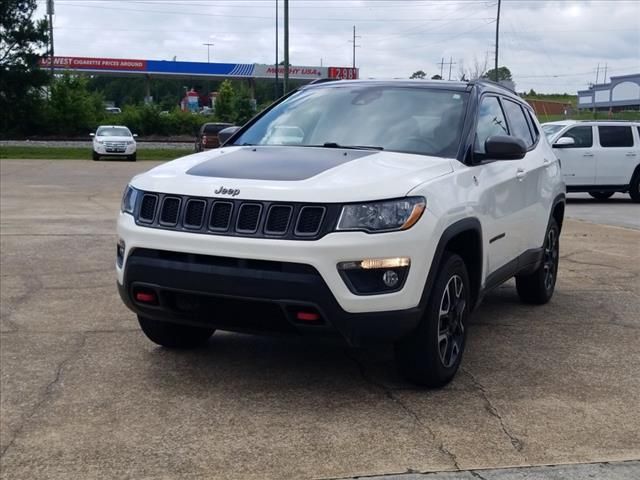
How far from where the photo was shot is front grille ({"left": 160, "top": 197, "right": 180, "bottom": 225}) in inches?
183

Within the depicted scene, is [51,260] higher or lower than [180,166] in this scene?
lower

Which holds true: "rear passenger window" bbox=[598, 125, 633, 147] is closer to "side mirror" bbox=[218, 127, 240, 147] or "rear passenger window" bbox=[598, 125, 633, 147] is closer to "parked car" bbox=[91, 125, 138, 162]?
"side mirror" bbox=[218, 127, 240, 147]

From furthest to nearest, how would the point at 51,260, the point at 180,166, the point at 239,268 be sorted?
the point at 51,260 → the point at 180,166 → the point at 239,268

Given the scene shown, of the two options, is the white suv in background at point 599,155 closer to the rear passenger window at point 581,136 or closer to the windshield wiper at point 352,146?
the rear passenger window at point 581,136

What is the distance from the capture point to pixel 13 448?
4.10 meters

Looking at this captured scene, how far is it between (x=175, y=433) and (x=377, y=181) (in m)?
1.66

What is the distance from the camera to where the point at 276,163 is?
488 cm

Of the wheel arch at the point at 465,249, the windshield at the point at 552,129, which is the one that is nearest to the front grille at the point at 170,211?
the wheel arch at the point at 465,249

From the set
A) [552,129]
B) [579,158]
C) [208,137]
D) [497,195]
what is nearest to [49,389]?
[497,195]

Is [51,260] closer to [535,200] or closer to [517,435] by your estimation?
[535,200]

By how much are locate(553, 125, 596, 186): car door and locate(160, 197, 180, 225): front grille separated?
15.7 m

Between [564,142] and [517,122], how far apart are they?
11.1 m

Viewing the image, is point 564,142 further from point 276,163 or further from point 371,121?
point 276,163

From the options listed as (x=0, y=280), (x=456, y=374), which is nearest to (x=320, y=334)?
(x=456, y=374)
